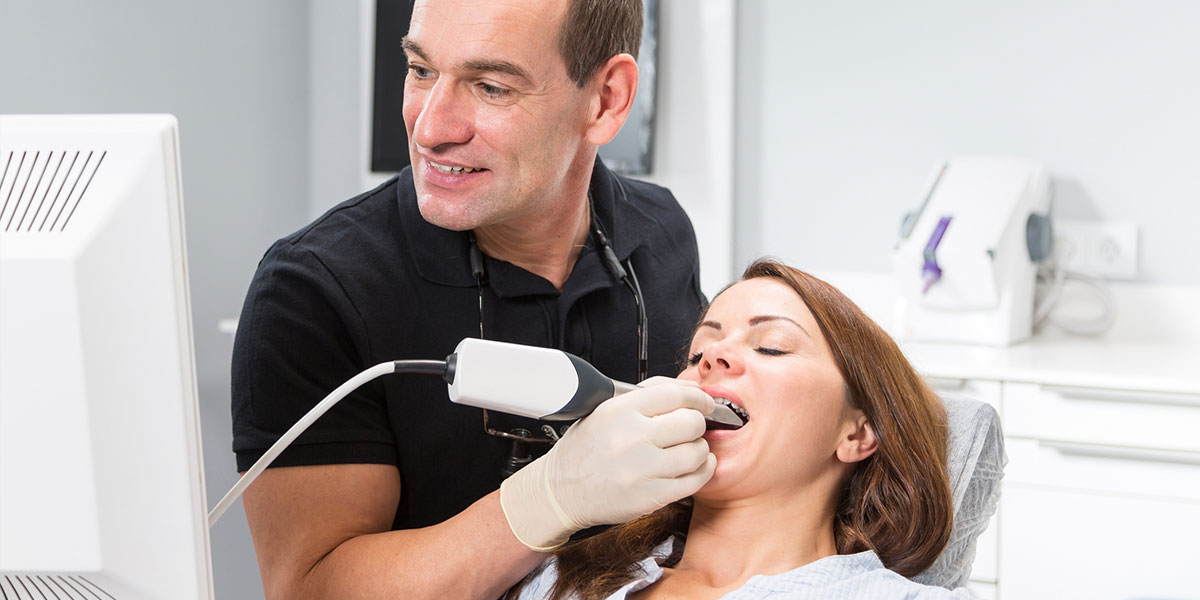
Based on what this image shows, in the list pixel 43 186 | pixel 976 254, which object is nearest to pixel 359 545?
pixel 43 186

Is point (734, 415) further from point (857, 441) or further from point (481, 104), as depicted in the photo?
point (481, 104)

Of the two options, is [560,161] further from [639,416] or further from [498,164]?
[639,416]

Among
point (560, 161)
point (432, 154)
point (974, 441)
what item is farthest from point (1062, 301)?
point (432, 154)

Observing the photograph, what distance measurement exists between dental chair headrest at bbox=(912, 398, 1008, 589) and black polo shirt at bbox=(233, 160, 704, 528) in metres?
0.42

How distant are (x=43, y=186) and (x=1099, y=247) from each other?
229 centimetres

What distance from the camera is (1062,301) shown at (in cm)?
241

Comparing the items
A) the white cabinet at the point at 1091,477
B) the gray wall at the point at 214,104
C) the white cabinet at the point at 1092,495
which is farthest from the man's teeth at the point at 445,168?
the gray wall at the point at 214,104

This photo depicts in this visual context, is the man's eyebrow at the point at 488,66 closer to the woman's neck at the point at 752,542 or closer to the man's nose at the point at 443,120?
the man's nose at the point at 443,120

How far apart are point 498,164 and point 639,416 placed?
0.39m

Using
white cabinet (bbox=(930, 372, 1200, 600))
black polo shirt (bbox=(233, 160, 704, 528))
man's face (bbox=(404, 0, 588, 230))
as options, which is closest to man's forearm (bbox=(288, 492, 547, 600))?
black polo shirt (bbox=(233, 160, 704, 528))

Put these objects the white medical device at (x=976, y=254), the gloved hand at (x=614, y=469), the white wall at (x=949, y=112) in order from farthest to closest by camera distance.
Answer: the white wall at (x=949, y=112) < the white medical device at (x=976, y=254) < the gloved hand at (x=614, y=469)

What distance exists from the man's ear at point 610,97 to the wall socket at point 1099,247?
56.0 inches

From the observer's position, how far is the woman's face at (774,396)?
1.27 metres

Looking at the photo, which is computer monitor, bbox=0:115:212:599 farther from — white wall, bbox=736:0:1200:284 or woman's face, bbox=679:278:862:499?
white wall, bbox=736:0:1200:284
